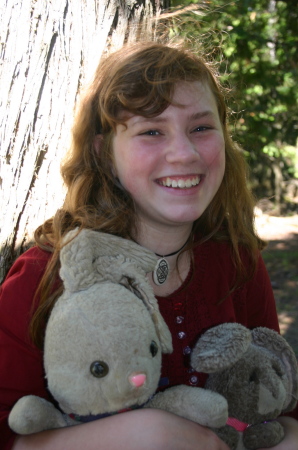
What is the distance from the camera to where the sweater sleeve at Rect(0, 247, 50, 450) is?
1415 mm

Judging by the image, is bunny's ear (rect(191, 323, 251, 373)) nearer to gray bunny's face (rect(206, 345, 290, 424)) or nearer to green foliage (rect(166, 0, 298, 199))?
gray bunny's face (rect(206, 345, 290, 424))

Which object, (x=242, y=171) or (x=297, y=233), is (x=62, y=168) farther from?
(x=297, y=233)

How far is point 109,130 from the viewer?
5.58ft

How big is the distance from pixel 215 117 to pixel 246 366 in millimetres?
834

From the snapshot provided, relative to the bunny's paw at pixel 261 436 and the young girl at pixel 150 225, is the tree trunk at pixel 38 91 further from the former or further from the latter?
the bunny's paw at pixel 261 436

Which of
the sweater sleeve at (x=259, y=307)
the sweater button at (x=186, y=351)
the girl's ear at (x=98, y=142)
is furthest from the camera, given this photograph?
the sweater sleeve at (x=259, y=307)

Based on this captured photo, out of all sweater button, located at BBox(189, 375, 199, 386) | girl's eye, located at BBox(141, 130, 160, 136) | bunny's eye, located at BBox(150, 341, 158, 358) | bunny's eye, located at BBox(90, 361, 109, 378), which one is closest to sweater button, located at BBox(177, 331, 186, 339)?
sweater button, located at BBox(189, 375, 199, 386)

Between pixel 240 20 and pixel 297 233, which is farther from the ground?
pixel 240 20

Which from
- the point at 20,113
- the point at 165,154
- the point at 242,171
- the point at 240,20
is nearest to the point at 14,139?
the point at 20,113

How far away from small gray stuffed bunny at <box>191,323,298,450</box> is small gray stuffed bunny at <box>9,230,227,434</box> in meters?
0.14

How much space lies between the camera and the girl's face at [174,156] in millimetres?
1585

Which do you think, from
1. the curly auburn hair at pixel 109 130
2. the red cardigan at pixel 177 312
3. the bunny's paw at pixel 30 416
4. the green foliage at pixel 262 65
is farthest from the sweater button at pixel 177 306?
Result: the green foliage at pixel 262 65

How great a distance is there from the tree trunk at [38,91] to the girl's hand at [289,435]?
111 centimetres

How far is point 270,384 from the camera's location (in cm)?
141
